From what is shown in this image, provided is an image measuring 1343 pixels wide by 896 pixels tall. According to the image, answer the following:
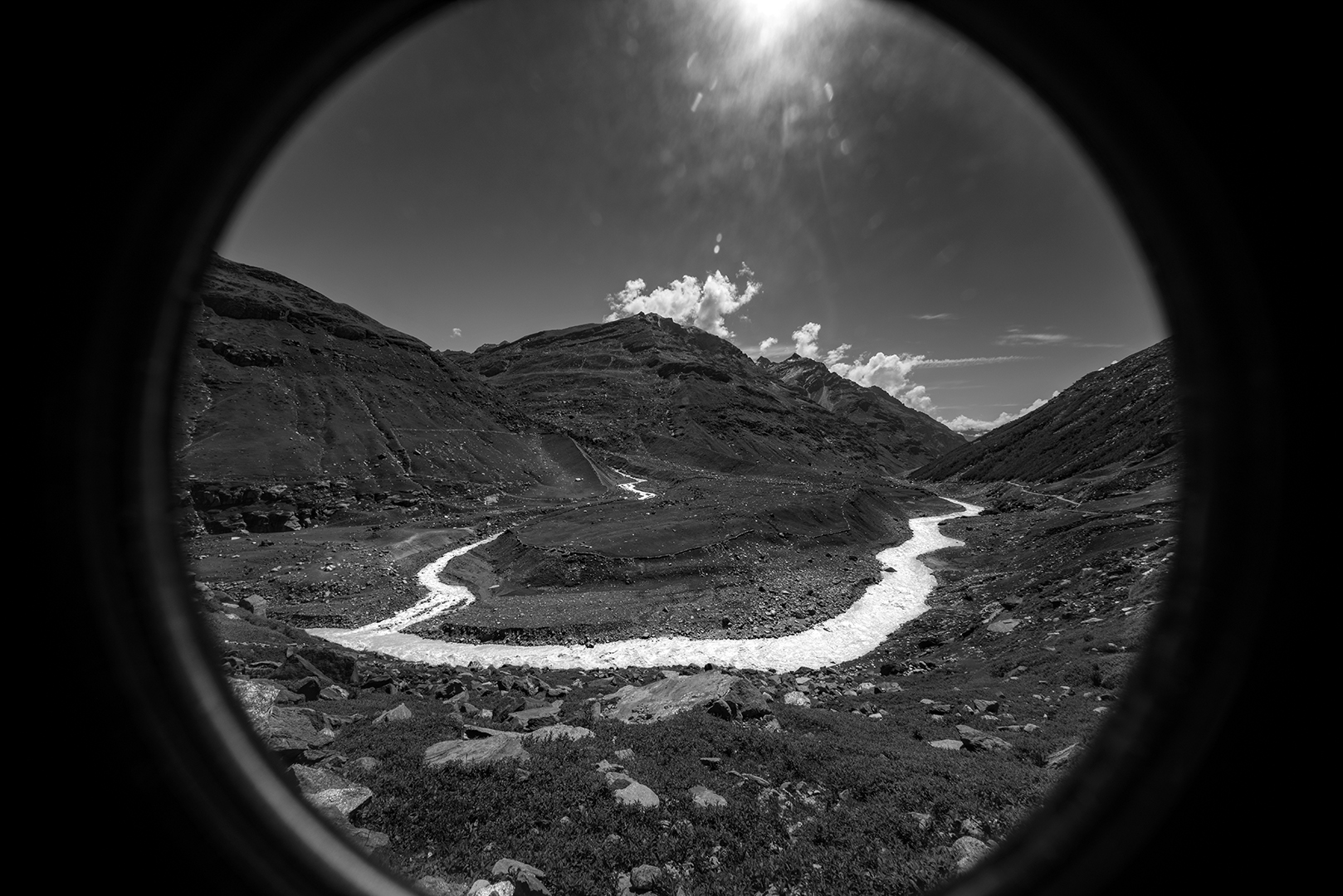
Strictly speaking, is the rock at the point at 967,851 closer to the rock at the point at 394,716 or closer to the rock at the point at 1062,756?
the rock at the point at 1062,756

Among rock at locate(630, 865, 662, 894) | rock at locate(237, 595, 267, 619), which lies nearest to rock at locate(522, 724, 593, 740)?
rock at locate(630, 865, 662, 894)

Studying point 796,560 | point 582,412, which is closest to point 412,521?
point 796,560

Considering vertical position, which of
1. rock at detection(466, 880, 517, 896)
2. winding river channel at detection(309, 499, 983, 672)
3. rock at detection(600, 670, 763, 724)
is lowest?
winding river channel at detection(309, 499, 983, 672)

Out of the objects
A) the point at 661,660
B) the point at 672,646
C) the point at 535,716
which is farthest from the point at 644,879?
the point at 672,646

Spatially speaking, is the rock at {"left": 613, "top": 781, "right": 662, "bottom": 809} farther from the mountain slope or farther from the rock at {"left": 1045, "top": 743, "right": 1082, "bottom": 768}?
the mountain slope

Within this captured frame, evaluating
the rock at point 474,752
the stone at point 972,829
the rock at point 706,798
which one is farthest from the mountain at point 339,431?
the stone at point 972,829
